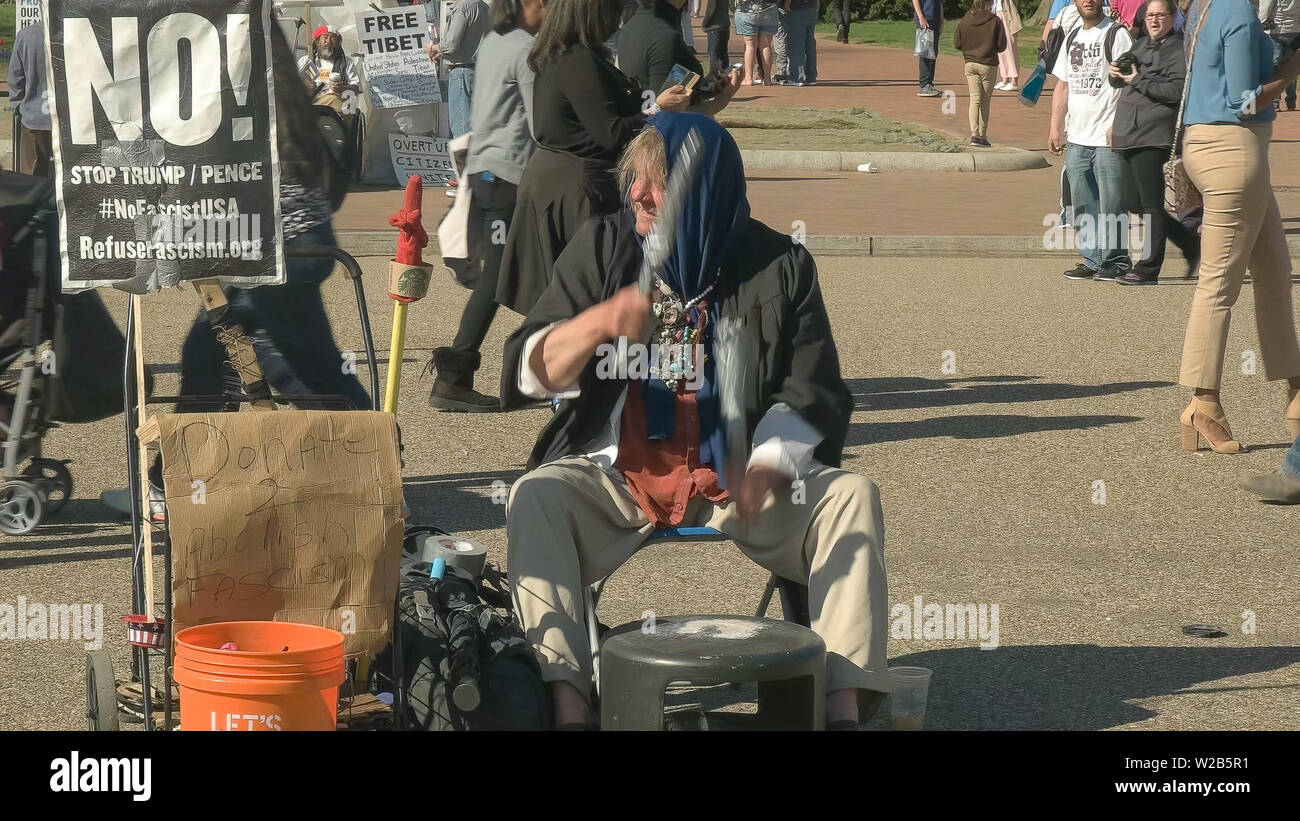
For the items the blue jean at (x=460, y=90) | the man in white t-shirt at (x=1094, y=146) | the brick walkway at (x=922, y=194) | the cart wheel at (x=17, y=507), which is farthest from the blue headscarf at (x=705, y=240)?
the brick walkway at (x=922, y=194)

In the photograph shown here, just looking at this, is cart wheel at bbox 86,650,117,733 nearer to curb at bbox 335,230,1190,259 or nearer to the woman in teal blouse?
the woman in teal blouse

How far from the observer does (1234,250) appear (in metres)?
6.89

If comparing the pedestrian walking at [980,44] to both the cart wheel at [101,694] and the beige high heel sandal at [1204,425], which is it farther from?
the cart wheel at [101,694]

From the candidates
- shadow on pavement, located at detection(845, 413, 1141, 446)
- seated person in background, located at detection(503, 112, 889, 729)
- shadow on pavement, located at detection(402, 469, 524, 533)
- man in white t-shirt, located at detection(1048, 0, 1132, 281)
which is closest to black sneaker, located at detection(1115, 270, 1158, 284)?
man in white t-shirt, located at detection(1048, 0, 1132, 281)

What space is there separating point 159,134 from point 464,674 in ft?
4.50

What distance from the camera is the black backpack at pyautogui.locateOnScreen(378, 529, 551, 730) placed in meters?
3.70

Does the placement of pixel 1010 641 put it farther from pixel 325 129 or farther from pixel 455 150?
pixel 455 150

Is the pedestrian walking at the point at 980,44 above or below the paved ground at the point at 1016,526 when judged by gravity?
above

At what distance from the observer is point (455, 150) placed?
7.97m

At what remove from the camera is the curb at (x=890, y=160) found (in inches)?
699

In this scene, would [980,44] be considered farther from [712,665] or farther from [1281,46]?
[712,665]

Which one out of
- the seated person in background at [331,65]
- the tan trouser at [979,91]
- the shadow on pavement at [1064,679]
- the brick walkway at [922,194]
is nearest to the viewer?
the shadow on pavement at [1064,679]

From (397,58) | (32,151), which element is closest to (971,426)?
(397,58)

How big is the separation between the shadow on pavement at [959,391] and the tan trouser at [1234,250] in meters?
1.26
